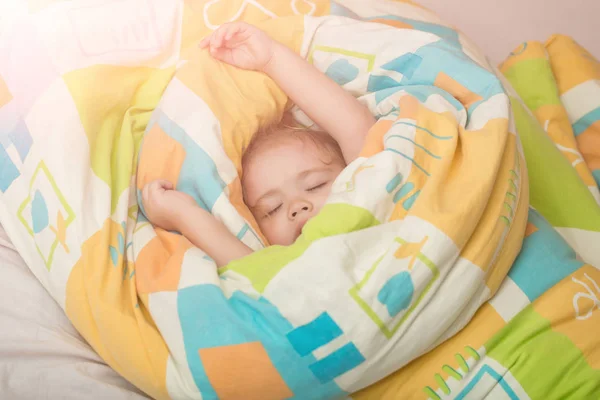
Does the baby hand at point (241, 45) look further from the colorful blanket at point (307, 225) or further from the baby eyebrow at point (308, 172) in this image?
the baby eyebrow at point (308, 172)

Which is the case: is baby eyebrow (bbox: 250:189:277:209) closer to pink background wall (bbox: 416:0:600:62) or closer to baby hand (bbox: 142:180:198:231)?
baby hand (bbox: 142:180:198:231)

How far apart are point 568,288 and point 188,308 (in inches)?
20.8

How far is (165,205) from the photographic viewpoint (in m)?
0.91

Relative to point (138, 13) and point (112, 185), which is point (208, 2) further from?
point (112, 185)

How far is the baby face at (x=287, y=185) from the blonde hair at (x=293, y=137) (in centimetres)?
1

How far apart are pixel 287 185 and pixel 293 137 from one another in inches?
4.2

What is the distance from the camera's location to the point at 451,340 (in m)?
0.78

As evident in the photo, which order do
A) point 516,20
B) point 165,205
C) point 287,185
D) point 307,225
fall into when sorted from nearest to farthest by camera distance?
1. point 307,225
2. point 165,205
3. point 287,185
4. point 516,20

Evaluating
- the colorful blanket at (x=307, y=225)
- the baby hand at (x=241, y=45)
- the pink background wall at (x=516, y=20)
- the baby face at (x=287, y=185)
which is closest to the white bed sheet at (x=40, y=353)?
the colorful blanket at (x=307, y=225)

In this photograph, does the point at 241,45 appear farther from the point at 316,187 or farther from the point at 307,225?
the point at 307,225

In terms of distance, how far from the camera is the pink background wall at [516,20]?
5.21 feet

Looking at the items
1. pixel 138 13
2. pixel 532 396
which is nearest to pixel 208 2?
pixel 138 13

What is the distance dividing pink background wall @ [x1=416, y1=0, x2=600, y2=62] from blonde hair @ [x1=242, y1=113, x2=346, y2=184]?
27.4 inches

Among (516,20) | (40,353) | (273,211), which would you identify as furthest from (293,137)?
(516,20)
